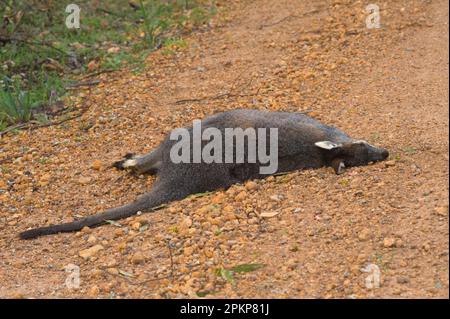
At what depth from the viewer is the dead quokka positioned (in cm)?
461

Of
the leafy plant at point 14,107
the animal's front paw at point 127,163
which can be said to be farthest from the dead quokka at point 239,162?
the leafy plant at point 14,107

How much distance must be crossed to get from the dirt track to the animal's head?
12cm

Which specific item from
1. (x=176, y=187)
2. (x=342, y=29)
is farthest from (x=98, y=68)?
(x=176, y=187)

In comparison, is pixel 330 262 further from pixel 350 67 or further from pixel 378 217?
pixel 350 67

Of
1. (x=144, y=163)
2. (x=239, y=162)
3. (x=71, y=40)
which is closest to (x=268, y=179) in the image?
(x=239, y=162)

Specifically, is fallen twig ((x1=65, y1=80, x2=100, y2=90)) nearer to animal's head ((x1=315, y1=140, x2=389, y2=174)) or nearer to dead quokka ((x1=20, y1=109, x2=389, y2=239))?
dead quokka ((x1=20, y1=109, x2=389, y2=239))

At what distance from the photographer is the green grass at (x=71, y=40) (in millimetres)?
6594

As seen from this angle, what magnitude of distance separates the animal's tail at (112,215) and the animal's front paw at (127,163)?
492 millimetres

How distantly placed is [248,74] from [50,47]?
207cm

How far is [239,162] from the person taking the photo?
4.70 meters

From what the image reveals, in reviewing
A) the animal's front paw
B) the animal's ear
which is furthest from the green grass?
the animal's ear

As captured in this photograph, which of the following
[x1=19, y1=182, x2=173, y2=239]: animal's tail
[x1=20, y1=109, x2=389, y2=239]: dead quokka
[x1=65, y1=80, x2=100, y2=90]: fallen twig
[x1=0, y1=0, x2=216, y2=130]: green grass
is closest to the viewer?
[x1=19, y1=182, x2=173, y2=239]: animal's tail

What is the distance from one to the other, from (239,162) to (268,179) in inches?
8.2

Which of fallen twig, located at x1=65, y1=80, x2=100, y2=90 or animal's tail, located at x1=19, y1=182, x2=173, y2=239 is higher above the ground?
fallen twig, located at x1=65, y1=80, x2=100, y2=90
